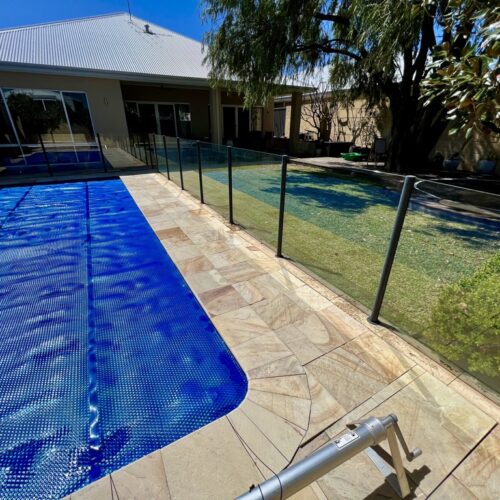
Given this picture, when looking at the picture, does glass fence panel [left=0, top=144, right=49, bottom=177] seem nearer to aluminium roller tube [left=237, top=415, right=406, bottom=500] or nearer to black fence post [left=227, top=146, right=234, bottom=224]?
black fence post [left=227, top=146, right=234, bottom=224]

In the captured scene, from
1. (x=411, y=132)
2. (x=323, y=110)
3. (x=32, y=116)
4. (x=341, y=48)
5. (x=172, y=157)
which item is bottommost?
(x=172, y=157)

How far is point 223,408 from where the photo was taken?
6.13ft

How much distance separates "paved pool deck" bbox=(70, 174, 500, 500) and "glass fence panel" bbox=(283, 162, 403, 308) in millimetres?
548

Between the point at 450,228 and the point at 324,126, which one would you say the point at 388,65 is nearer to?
the point at 450,228

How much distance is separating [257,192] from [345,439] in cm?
492

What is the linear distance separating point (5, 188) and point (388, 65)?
36.1 feet

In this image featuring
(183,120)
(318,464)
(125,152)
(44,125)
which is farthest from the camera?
(183,120)

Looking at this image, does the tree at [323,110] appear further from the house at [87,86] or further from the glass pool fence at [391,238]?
the glass pool fence at [391,238]

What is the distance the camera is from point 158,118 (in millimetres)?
14328

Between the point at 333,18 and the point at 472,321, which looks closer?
the point at 472,321

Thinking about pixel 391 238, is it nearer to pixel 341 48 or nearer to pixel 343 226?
pixel 343 226

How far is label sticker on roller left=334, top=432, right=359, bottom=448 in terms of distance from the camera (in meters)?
1.05

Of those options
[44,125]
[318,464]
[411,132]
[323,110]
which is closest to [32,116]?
[44,125]

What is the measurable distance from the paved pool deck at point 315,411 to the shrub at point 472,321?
0.26 meters
